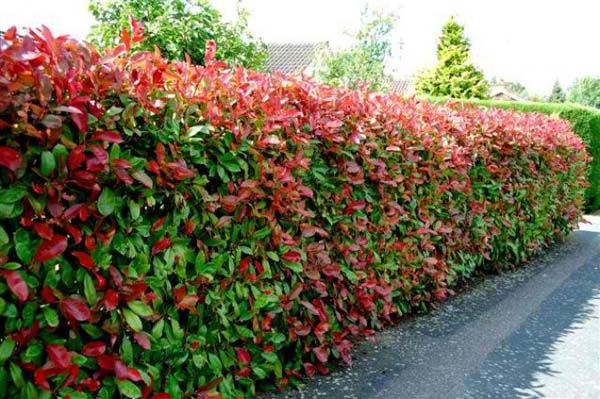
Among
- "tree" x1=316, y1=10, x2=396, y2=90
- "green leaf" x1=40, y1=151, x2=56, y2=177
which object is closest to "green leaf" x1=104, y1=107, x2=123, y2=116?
"green leaf" x1=40, y1=151, x2=56, y2=177

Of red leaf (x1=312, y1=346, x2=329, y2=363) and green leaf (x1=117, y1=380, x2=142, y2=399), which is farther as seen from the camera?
red leaf (x1=312, y1=346, x2=329, y2=363)

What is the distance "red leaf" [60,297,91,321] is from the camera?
79.5 inches

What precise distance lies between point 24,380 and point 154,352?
597 mm

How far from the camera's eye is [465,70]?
654 inches

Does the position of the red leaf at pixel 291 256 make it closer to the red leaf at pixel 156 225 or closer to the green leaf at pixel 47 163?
the red leaf at pixel 156 225

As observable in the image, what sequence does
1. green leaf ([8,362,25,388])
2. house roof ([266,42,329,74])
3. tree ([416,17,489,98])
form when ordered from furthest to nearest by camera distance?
house roof ([266,42,329,74]) < tree ([416,17,489,98]) < green leaf ([8,362,25,388])

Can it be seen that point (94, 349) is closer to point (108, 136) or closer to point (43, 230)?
point (43, 230)

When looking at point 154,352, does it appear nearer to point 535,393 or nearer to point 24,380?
point 24,380

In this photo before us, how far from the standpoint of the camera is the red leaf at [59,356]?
6.48ft

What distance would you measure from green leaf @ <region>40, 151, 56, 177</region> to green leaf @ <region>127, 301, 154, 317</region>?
0.64 meters

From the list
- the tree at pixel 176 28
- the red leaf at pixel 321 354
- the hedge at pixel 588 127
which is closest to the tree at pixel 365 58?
the hedge at pixel 588 127

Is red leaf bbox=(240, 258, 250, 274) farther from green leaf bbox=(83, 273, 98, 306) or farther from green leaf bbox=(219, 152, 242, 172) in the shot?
green leaf bbox=(83, 273, 98, 306)

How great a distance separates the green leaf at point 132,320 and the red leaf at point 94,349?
128 millimetres

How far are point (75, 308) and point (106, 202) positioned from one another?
41cm
